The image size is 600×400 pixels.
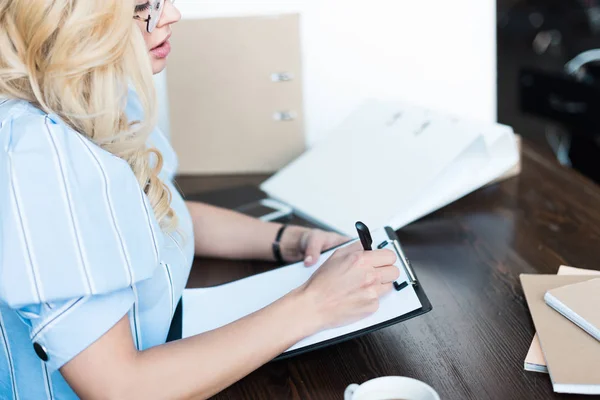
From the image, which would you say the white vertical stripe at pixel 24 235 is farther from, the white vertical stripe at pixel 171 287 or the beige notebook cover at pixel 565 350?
the beige notebook cover at pixel 565 350

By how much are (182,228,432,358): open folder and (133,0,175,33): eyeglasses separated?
36 centimetres

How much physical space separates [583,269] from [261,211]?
56 centimetres

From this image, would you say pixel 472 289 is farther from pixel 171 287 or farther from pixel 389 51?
pixel 389 51

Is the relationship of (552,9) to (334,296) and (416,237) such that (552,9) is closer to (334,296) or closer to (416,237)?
(416,237)

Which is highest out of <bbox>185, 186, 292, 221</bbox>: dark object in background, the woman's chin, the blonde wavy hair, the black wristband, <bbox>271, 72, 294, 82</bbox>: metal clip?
the blonde wavy hair

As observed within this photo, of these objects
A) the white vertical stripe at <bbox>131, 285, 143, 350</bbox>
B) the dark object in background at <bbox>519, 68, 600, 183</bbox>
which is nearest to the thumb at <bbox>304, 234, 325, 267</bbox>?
the white vertical stripe at <bbox>131, 285, 143, 350</bbox>

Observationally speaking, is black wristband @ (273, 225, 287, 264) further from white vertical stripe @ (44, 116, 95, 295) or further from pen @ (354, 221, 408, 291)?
white vertical stripe @ (44, 116, 95, 295)

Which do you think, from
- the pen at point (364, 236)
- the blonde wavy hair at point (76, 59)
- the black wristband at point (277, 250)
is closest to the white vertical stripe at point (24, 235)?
the blonde wavy hair at point (76, 59)

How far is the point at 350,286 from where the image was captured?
2.59ft

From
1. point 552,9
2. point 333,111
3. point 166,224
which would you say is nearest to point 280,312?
point 166,224

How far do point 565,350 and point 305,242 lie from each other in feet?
1.43

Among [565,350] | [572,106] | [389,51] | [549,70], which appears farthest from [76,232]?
[549,70]

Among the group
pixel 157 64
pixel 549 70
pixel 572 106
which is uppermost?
pixel 157 64

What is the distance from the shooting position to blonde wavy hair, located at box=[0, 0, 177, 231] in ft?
2.30
